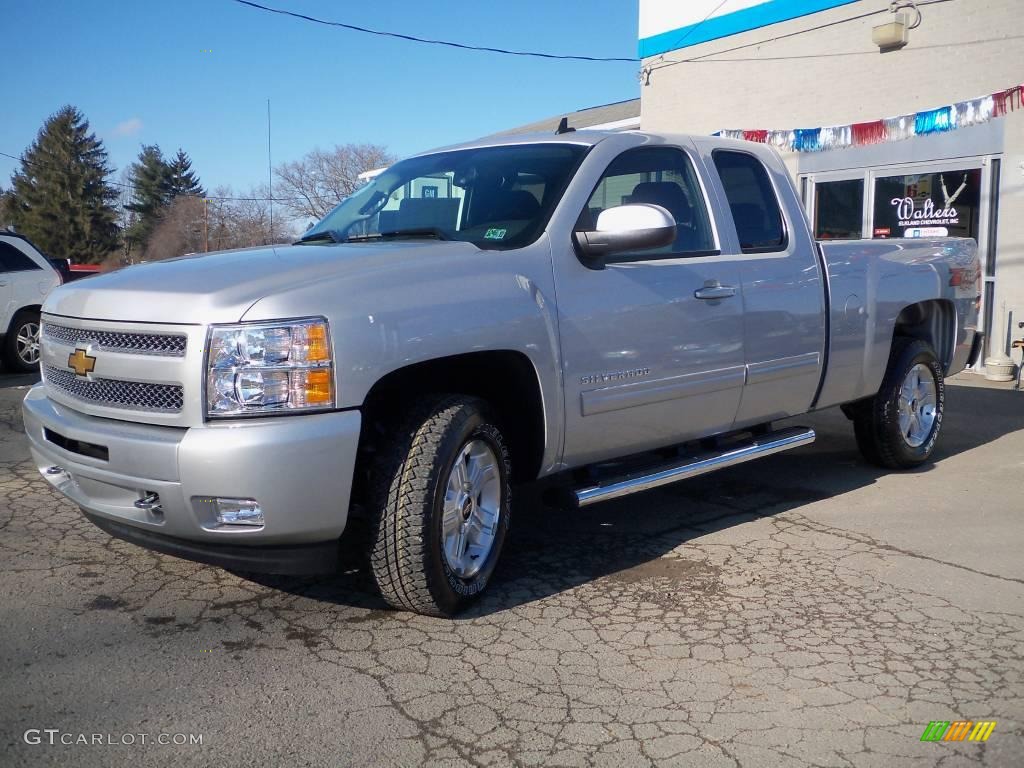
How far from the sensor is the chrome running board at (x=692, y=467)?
173 inches

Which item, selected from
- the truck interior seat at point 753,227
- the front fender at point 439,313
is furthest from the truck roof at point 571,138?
the front fender at point 439,313

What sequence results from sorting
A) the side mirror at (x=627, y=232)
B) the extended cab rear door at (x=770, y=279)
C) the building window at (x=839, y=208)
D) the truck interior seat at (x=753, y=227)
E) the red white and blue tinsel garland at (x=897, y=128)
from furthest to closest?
the building window at (x=839, y=208), the red white and blue tinsel garland at (x=897, y=128), the truck interior seat at (x=753, y=227), the extended cab rear door at (x=770, y=279), the side mirror at (x=627, y=232)

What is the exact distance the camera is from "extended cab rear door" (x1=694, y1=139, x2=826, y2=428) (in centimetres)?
516

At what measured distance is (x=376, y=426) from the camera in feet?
12.7

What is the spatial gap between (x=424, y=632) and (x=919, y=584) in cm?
219

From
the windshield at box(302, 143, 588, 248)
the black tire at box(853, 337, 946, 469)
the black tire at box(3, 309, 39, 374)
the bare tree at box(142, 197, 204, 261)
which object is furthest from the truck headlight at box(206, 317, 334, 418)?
the bare tree at box(142, 197, 204, 261)

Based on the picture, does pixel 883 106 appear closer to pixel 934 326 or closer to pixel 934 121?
pixel 934 121

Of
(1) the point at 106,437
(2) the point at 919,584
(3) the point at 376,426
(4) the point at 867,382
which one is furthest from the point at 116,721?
(4) the point at 867,382

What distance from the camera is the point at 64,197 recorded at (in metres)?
63.8

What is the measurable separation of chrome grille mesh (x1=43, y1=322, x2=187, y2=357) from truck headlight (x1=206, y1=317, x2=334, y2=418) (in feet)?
0.56

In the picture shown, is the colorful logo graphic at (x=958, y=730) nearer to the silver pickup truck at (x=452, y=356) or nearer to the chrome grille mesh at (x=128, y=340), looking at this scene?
the silver pickup truck at (x=452, y=356)

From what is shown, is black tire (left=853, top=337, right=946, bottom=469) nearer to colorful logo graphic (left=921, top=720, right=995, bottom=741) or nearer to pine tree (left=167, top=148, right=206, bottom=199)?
colorful logo graphic (left=921, top=720, right=995, bottom=741)

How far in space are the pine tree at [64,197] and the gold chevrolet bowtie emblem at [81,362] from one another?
212 feet

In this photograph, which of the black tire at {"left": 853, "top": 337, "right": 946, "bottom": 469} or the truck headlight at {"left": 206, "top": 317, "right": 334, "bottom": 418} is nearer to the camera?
the truck headlight at {"left": 206, "top": 317, "right": 334, "bottom": 418}
